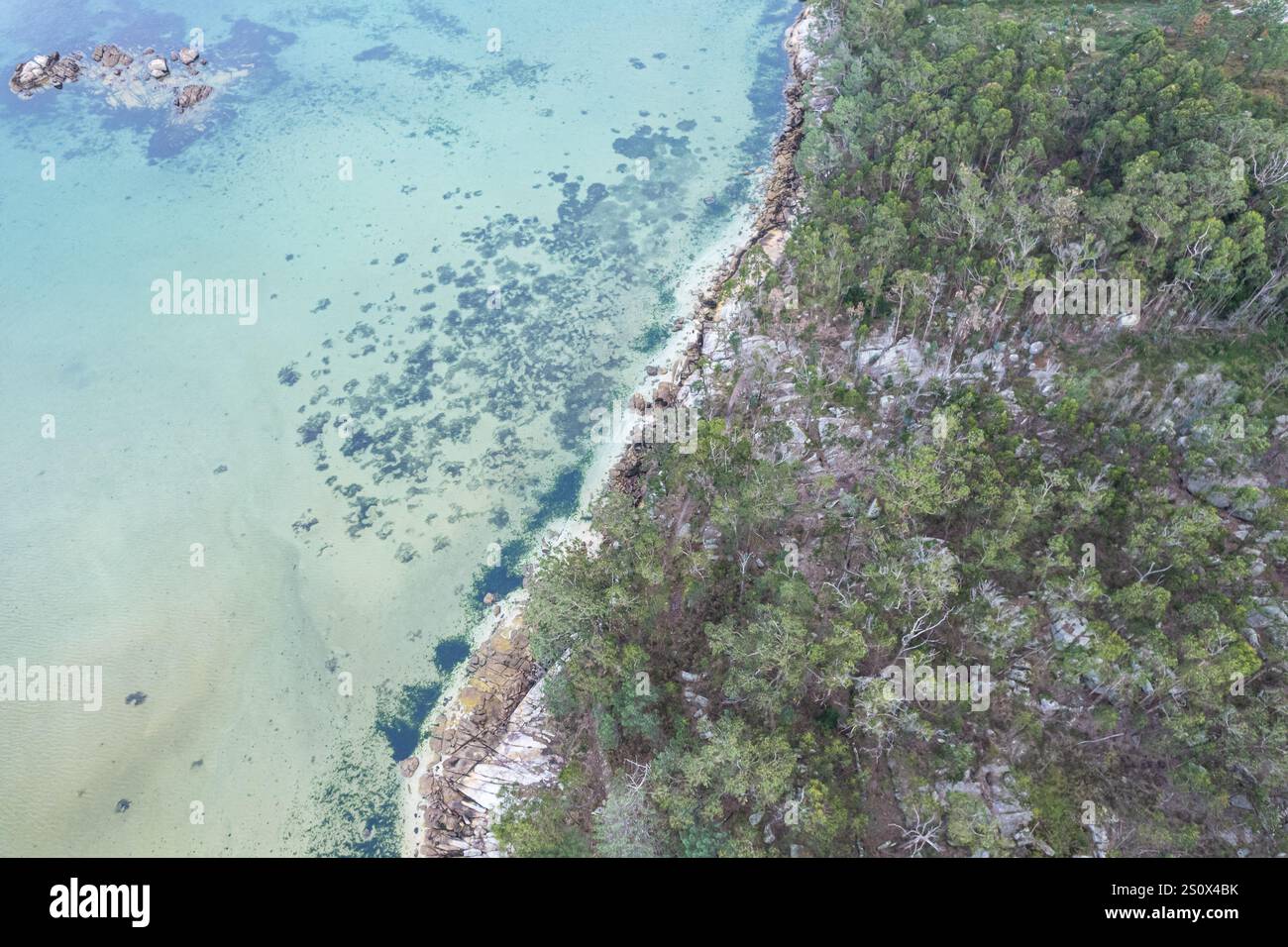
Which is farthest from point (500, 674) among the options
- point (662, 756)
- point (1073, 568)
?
point (1073, 568)

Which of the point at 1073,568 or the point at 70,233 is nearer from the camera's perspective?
the point at 1073,568

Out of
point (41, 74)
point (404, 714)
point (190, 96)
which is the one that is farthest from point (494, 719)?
point (41, 74)

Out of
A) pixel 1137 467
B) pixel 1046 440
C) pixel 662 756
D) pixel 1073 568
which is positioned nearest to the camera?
pixel 662 756

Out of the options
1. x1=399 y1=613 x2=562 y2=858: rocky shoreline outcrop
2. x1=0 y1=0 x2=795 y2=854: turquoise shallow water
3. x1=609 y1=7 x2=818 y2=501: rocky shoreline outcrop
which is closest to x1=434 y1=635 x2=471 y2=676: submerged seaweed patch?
x1=0 y1=0 x2=795 y2=854: turquoise shallow water

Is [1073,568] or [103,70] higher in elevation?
[103,70]

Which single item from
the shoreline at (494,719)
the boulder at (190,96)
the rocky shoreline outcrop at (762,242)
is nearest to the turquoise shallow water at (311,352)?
the shoreline at (494,719)

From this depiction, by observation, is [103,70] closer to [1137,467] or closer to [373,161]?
[373,161]

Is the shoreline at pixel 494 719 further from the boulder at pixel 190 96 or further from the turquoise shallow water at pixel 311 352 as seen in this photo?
the boulder at pixel 190 96
